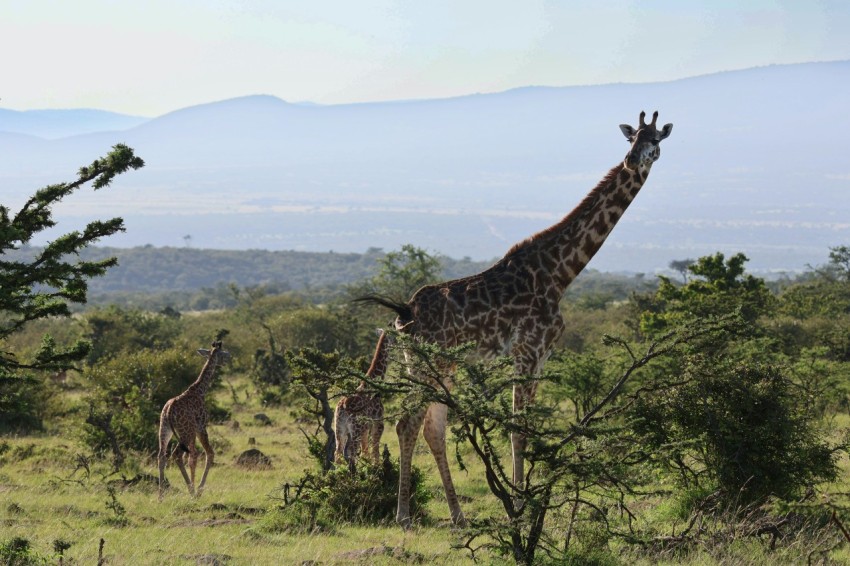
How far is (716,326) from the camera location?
26.6ft

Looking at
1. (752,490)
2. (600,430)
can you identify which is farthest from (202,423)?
(600,430)

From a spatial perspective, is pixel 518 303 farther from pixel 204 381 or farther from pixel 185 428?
pixel 204 381

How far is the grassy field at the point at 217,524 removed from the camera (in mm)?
8852

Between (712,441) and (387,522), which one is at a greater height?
(712,441)

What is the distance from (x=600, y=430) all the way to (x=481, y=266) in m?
153

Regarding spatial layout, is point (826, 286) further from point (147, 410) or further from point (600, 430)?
point (600, 430)

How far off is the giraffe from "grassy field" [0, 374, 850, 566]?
1012mm

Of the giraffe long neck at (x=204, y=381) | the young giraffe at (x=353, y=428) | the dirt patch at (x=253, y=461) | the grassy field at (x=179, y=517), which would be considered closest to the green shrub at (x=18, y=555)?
the grassy field at (x=179, y=517)

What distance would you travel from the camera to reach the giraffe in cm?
1061

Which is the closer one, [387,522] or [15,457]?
[387,522]

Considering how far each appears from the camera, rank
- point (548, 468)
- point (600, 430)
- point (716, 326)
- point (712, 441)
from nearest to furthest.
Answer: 1. point (600, 430)
2. point (548, 468)
3. point (716, 326)
4. point (712, 441)

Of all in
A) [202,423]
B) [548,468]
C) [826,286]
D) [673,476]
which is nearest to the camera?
[548,468]

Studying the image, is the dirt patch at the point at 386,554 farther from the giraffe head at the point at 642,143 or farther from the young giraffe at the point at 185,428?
the giraffe head at the point at 642,143

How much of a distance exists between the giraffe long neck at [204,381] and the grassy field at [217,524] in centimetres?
135
